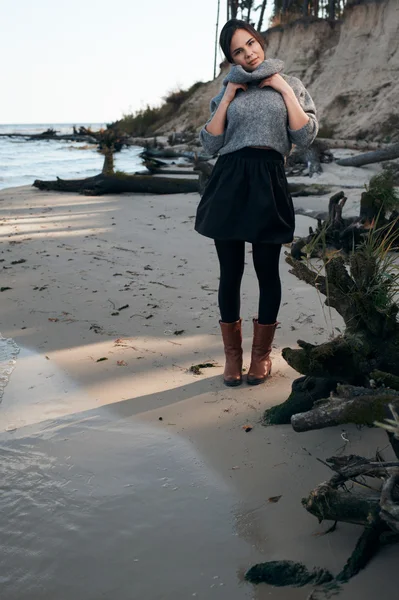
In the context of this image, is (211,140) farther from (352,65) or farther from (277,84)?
(352,65)

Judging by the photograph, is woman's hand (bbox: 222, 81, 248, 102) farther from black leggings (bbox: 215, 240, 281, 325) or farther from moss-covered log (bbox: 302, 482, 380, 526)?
moss-covered log (bbox: 302, 482, 380, 526)

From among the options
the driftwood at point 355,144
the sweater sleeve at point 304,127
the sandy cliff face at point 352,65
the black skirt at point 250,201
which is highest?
the sandy cliff face at point 352,65

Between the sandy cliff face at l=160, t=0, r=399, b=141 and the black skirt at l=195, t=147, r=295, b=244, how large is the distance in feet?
51.1

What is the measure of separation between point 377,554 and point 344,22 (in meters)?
26.9

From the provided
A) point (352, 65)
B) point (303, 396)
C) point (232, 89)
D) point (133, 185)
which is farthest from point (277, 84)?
point (352, 65)

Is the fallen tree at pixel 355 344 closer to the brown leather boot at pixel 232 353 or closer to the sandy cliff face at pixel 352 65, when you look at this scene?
the brown leather boot at pixel 232 353

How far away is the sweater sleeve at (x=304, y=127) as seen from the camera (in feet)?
10.6

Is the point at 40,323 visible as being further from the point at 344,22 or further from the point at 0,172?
the point at 344,22

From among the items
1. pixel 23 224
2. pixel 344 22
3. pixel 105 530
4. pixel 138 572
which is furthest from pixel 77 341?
pixel 344 22

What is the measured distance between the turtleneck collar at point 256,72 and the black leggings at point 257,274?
0.79 m

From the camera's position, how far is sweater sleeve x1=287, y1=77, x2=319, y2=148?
10.6 feet

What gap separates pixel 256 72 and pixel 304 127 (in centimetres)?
35

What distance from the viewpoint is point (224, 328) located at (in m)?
3.52

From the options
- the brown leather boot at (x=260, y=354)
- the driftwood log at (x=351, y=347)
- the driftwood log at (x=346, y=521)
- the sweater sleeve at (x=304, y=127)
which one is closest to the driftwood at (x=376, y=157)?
the sweater sleeve at (x=304, y=127)
